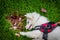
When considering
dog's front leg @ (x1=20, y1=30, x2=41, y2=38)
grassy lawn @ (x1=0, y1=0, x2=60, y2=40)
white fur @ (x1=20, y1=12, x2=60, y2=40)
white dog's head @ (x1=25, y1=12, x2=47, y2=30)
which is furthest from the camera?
grassy lawn @ (x1=0, y1=0, x2=60, y2=40)

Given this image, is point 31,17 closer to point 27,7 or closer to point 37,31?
point 37,31

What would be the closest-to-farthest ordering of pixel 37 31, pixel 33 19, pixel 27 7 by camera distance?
1. pixel 37 31
2. pixel 33 19
3. pixel 27 7

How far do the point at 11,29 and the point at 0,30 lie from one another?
0.71ft

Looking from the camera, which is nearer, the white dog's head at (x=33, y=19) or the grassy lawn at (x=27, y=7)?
the white dog's head at (x=33, y=19)

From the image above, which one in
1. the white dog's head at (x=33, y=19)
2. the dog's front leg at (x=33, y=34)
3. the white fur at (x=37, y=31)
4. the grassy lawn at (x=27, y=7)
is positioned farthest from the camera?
the grassy lawn at (x=27, y=7)

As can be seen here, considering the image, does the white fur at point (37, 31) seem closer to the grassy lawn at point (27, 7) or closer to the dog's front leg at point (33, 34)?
the dog's front leg at point (33, 34)

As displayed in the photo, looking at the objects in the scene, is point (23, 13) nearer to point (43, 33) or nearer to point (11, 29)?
point (11, 29)

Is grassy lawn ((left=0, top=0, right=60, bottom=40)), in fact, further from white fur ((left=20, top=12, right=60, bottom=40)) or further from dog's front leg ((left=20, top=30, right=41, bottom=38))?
dog's front leg ((left=20, top=30, right=41, bottom=38))

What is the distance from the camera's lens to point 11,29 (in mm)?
4758

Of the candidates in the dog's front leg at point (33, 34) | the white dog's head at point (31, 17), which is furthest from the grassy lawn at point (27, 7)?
the dog's front leg at point (33, 34)

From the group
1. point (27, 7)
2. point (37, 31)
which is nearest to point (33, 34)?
point (37, 31)

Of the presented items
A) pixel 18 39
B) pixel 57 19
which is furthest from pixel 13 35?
pixel 57 19

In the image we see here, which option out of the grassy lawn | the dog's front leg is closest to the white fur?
the dog's front leg

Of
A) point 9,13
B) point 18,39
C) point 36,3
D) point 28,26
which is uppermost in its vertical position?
point 36,3
